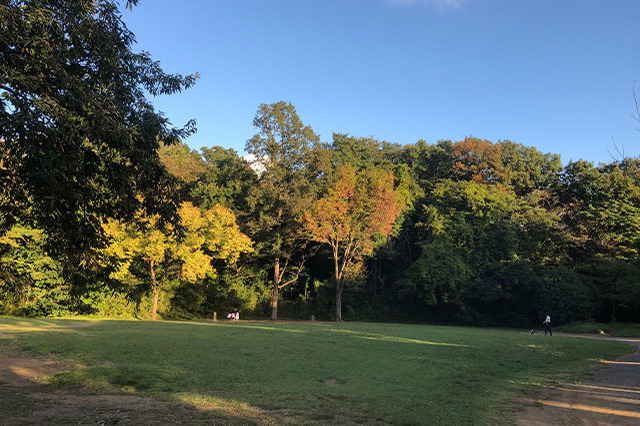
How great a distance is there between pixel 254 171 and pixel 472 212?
23.0 meters

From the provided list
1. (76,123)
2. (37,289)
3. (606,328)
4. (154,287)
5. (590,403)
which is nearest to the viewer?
(76,123)

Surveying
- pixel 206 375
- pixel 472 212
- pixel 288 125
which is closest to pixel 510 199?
pixel 472 212

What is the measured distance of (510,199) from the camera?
45656mm

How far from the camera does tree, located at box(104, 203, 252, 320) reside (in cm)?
3002

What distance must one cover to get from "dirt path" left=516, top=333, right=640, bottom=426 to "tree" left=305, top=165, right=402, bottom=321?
85.7 ft

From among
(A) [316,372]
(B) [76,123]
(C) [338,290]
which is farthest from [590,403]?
(C) [338,290]

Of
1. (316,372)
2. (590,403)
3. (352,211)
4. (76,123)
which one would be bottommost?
(590,403)

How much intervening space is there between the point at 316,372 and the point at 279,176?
94.5ft

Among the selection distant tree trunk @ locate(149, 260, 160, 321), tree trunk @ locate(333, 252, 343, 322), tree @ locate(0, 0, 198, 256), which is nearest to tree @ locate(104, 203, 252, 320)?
distant tree trunk @ locate(149, 260, 160, 321)

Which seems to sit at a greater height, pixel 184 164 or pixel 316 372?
pixel 184 164

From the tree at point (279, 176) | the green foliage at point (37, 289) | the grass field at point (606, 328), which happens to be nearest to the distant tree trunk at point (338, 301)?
the tree at point (279, 176)

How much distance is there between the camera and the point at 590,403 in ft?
29.4

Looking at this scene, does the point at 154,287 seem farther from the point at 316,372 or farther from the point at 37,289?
the point at 316,372

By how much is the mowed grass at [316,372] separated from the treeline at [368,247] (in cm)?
1777
